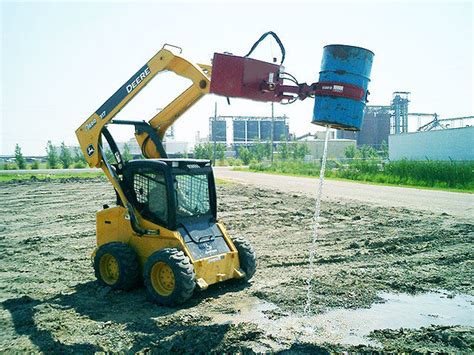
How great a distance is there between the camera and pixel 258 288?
7906mm

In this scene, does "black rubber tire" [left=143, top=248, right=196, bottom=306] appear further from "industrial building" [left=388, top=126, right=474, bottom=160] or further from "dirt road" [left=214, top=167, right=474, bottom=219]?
"industrial building" [left=388, top=126, right=474, bottom=160]

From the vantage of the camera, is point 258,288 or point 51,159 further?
point 51,159

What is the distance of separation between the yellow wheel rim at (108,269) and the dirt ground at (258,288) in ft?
0.72

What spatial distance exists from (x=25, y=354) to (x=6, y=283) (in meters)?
3.47

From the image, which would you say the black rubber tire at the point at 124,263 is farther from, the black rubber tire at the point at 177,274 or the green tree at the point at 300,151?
the green tree at the point at 300,151

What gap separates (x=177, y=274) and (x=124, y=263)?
124 cm

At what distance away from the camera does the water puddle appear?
238 inches

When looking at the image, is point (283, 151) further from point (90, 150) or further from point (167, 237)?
point (167, 237)

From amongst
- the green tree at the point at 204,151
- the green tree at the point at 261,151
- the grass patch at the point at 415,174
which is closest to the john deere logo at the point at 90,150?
the grass patch at the point at 415,174

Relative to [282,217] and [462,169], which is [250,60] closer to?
[282,217]

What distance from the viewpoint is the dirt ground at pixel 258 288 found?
229 inches

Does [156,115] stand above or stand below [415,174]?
above

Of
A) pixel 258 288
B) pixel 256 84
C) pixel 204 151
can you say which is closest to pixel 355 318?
pixel 258 288

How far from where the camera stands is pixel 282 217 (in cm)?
1545
